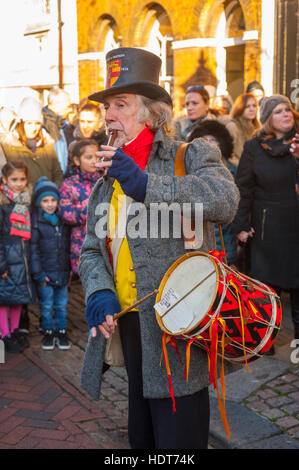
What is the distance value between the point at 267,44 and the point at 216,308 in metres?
9.17

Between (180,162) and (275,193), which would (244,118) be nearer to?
(275,193)

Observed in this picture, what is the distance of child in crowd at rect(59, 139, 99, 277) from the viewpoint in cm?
507

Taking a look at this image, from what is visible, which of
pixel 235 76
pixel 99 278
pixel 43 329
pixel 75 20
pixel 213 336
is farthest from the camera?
pixel 75 20

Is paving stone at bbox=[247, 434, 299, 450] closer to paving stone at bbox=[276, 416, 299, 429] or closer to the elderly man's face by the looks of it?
paving stone at bbox=[276, 416, 299, 429]

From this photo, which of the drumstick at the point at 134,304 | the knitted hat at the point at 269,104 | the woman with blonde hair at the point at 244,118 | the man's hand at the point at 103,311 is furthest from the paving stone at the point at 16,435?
the woman with blonde hair at the point at 244,118

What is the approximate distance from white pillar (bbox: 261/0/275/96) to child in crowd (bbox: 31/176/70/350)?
6.10 m

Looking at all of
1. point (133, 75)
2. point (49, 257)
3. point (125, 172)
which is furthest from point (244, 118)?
point (125, 172)

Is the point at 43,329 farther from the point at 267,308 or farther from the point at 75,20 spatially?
the point at 75,20

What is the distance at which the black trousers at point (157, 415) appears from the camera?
85.0 inches
